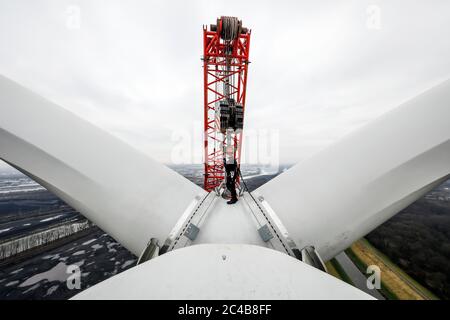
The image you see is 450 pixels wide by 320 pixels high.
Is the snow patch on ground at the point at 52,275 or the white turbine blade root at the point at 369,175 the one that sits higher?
the white turbine blade root at the point at 369,175

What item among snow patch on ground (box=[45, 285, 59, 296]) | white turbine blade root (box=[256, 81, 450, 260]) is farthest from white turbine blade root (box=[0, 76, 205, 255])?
snow patch on ground (box=[45, 285, 59, 296])

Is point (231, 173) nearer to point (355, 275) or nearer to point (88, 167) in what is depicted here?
point (88, 167)

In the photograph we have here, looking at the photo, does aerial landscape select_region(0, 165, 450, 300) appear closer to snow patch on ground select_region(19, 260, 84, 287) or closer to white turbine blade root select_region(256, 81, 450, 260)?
snow patch on ground select_region(19, 260, 84, 287)

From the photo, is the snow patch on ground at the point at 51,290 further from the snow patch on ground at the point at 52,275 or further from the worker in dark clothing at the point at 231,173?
the worker in dark clothing at the point at 231,173

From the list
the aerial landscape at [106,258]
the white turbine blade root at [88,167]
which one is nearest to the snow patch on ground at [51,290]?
the aerial landscape at [106,258]

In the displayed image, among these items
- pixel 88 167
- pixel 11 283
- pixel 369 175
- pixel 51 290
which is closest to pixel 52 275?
pixel 51 290
